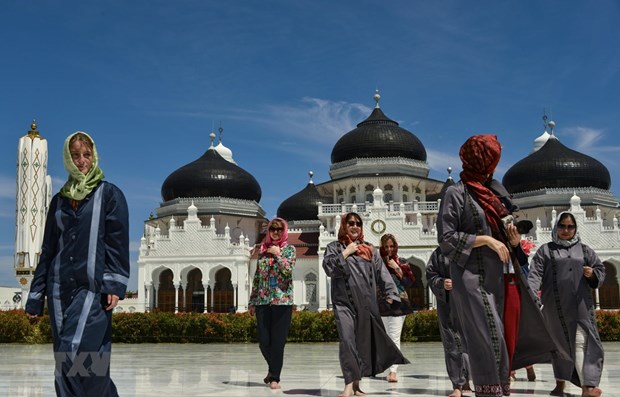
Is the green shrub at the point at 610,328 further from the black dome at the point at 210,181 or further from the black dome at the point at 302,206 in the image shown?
the black dome at the point at 302,206

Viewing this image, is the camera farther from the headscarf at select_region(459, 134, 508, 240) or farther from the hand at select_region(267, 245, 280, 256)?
the hand at select_region(267, 245, 280, 256)

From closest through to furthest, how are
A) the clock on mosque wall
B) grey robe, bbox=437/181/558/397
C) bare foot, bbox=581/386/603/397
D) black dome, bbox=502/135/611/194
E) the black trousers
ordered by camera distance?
grey robe, bbox=437/181/558/397
bare foot, bbox=581/386/603/397
the black trousers
the clock on mosque wall
black dome, bbox=502/135/611/194

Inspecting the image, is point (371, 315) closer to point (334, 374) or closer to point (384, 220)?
point (334, 374)

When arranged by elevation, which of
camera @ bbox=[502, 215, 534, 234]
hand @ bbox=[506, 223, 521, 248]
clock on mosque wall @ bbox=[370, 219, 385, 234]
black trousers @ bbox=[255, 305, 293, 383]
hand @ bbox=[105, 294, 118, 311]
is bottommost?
black trousers @ bbox=[255, 305, 293, 383]

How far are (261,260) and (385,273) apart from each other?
1647mm

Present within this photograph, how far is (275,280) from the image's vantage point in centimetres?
797

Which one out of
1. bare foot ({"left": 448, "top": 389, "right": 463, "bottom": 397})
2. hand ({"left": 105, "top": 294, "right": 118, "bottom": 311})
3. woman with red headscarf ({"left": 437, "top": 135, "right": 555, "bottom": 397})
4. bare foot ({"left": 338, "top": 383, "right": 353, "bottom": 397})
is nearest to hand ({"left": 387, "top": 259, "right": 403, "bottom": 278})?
bare foot ({"left": 448, "top": 389, "right": 463, "bottom": 397})

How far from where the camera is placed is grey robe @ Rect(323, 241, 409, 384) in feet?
22.4

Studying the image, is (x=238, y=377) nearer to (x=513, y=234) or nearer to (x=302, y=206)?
(x=513, y=234)

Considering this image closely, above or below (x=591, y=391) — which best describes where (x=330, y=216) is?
above

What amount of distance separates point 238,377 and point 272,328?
1.08m

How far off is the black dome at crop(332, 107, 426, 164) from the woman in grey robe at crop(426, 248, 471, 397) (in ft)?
129

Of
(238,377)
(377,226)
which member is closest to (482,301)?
(238,377)

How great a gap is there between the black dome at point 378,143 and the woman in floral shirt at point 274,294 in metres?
38.8
